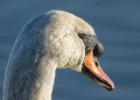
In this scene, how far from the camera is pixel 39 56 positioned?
640cm

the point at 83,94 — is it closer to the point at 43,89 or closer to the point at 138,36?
the point at 138,36

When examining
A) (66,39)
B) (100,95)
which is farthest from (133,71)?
(66,39)

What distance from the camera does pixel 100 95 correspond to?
11.0 m

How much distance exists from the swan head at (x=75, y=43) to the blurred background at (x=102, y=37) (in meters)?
3.68

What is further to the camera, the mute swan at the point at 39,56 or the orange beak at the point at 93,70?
the orange beak at the point at 93,70

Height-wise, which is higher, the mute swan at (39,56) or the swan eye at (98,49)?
the swan eye at (98,49)

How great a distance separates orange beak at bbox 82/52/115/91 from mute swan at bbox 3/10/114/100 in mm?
489

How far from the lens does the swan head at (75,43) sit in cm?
652

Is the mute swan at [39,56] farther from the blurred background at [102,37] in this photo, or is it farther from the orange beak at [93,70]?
the blurred background at [102,37]

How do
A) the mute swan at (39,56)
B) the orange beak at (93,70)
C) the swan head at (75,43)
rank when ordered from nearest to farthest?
1. the mute swan at (39,56)
2. the swan head at (75,43)
3. the orange beak at (93,70)

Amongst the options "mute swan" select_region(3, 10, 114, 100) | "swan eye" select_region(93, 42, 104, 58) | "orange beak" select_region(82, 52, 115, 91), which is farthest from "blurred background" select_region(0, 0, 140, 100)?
"mute swan" select_region(3, 10, 114, 100)

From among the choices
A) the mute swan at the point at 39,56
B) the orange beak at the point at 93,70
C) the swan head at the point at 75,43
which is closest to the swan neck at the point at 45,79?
the mute swan at the point at 39,56

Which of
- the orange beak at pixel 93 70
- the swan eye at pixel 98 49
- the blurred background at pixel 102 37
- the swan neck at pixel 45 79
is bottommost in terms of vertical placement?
the swan neck at pixel 45 79

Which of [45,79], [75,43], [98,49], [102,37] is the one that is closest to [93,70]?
[98,49]
